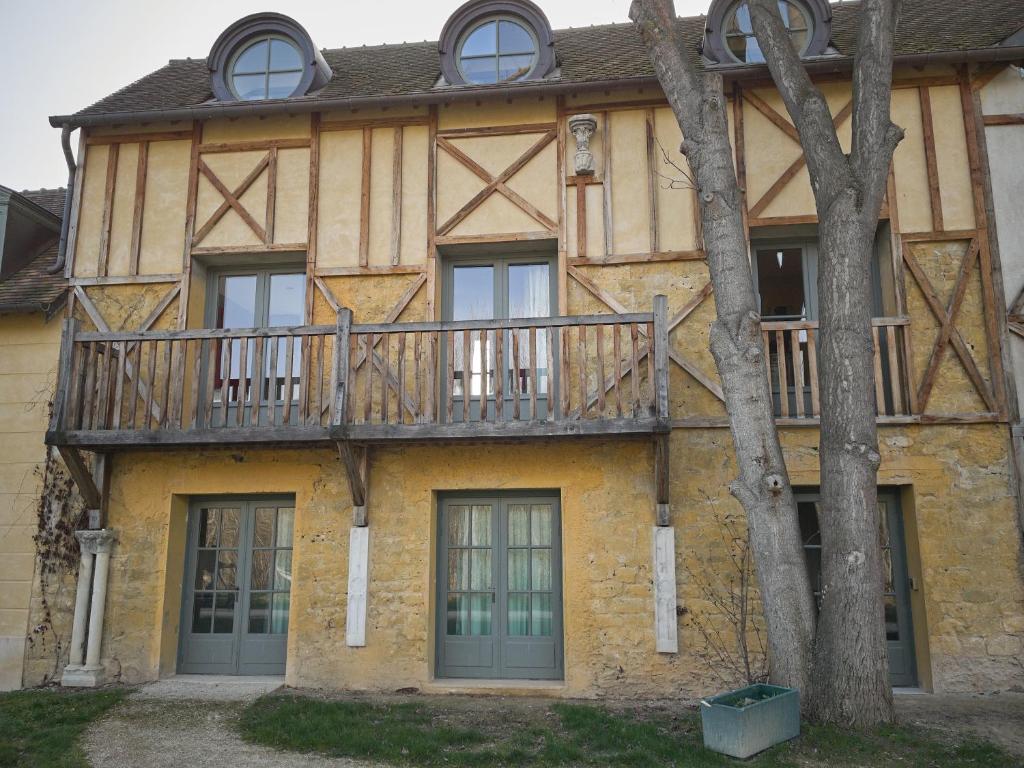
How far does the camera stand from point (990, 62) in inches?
303

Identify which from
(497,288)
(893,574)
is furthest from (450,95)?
(893,574)

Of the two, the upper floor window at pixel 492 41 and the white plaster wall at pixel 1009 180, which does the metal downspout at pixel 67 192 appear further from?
the white plaster wall at pixel 1009 180

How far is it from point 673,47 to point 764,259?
97.7 inches

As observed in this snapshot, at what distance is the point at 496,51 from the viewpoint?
8.62 m

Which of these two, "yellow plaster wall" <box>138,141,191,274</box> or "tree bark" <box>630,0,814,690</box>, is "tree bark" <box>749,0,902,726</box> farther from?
"yellow plaster wall" <box>138,141,191,274</box>

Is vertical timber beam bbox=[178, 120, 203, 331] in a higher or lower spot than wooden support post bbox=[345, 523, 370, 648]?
higher

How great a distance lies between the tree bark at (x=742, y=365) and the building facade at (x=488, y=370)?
0.95 metres

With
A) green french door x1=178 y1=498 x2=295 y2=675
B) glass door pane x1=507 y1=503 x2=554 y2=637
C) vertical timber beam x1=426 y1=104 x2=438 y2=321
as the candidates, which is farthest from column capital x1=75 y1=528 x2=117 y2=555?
glass door pane x1=507 y1=503 x2=554 y2=637

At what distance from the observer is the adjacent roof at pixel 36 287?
8.15 meters

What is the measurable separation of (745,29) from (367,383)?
5080 mm

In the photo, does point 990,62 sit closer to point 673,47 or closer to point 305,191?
point 673,47

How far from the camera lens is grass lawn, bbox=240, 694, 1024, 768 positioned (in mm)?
5051

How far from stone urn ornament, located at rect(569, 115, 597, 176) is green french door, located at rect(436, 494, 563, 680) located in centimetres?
310

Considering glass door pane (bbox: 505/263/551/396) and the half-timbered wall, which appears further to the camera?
glass door pane (bbox: 505/263/551/396)
